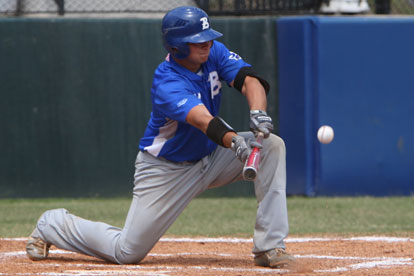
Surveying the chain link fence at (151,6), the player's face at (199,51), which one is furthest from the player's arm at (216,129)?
the chain link fence at (151,6)

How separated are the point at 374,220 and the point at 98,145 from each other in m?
3.15

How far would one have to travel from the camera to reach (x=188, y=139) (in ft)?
15.0

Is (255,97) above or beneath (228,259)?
above

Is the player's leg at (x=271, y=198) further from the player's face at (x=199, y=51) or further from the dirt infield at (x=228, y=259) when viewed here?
the player's face at (x=199, y=51)

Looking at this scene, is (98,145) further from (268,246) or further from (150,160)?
(268,246)

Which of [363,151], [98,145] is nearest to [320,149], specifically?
[363,151]

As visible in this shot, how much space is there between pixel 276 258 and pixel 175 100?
1093mm

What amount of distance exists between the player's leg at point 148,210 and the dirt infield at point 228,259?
0.35 ft

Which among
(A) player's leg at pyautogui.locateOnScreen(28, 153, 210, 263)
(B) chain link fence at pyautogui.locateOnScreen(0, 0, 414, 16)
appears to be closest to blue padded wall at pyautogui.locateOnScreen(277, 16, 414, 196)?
(B) chain link fence at pyautogui.locateOnScreen(0, 0, 414, 16)

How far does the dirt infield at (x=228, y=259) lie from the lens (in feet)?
14.2

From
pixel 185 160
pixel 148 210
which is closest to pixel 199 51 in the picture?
pixel 185 160

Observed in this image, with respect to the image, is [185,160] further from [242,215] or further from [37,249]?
[242,215]

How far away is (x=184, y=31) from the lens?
4355 millimetres

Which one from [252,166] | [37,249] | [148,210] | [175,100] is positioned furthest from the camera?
[37,249]
